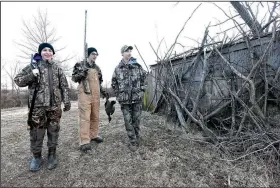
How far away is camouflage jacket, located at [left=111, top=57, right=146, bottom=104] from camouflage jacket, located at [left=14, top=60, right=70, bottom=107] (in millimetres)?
1038

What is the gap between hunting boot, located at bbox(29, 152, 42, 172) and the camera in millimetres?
3865

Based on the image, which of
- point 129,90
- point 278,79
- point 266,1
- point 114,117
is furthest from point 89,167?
point 266,1

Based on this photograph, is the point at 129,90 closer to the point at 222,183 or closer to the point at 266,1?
the point at 222,183

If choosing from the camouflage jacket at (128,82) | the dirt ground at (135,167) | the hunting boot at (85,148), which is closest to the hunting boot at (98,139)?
the dirt ground at (135,167)

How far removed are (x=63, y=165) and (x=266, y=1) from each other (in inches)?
205

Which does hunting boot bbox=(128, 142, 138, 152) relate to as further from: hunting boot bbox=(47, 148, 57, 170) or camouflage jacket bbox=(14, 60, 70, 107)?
camouflage jacket bbox=(14, 60, 70, 107)

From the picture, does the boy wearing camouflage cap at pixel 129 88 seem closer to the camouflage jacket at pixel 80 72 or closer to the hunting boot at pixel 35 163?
the camouflage jacket at pixel 80 72

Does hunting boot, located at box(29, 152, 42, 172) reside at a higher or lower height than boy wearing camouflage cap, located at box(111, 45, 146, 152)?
lower

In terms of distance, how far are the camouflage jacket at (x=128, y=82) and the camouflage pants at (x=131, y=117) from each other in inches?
5.2

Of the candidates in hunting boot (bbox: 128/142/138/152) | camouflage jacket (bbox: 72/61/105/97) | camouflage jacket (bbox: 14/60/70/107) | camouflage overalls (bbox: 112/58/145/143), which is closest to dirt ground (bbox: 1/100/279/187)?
hunting boot (bbox: 128/142/138/152)

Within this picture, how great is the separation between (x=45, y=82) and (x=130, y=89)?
4.87 ft

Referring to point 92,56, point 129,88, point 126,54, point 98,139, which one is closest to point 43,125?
point 98,139

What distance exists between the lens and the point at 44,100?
3816 mm

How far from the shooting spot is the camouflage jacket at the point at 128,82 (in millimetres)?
4641
